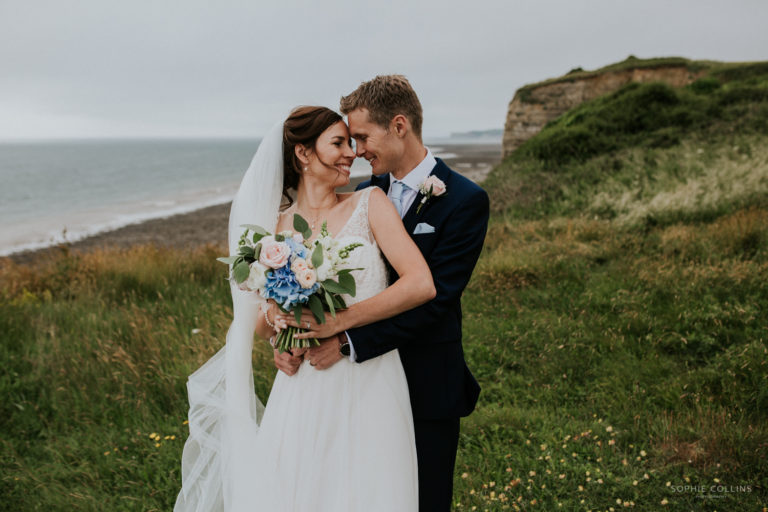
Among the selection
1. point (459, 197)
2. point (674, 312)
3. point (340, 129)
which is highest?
point (340, 129)

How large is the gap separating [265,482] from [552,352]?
13.1ft

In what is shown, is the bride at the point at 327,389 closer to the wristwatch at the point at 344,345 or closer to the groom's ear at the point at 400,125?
the wristwatch at the point at 344,345

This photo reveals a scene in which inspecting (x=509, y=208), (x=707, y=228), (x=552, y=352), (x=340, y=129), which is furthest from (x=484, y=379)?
(x=509, y=208)

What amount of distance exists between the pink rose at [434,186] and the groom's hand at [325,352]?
0.87 metres

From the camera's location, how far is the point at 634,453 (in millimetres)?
3912

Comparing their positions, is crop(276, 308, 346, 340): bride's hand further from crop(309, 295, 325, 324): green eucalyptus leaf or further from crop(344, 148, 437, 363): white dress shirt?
crop(344, 148, 437, 363): white dress shirt

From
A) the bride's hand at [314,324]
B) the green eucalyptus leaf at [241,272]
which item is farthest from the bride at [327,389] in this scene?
the green eucalyptus leaf at [241,272]

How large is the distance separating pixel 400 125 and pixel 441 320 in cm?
108

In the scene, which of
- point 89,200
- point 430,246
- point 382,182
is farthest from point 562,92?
point 89,200

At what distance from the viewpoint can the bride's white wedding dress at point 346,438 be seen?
8.07ft

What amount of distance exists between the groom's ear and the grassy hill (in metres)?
2.64

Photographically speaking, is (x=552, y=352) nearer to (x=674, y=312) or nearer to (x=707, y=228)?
(x=674, y=312)

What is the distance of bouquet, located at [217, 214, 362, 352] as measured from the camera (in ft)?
6.79

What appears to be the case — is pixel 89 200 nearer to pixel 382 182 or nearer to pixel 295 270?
pixel 382 182
